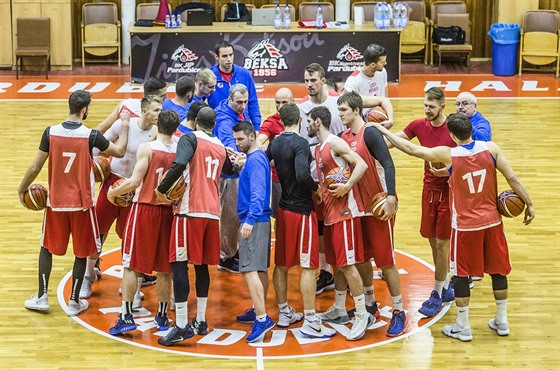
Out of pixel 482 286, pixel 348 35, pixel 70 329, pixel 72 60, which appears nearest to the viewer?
pixel 70 329

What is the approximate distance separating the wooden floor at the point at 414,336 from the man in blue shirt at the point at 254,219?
0.50m

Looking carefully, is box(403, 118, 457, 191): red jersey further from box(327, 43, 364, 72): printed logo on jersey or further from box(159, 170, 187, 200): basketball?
box(327, 43, 364, 72): printed logo on jersey

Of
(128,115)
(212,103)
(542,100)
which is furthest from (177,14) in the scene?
(128,115)

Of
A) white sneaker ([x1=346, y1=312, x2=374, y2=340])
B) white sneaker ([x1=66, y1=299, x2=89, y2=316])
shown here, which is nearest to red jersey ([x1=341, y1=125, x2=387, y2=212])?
white sneaker ([x1=346, y1=312, x2=374, y2=340])

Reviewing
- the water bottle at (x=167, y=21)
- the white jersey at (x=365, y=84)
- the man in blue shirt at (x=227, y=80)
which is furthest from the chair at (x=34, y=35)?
the white jersey at (x=365, y=84)

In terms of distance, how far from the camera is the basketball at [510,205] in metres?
7.59

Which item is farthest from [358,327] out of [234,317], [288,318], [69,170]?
[69,170]

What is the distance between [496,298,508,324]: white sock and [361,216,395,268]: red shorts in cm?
91

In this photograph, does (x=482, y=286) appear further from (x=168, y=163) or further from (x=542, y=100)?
(x=542, y=100)

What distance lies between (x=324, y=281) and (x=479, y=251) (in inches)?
68.3

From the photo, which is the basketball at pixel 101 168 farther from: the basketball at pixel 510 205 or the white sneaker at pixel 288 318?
the basketball at pixel 510 205

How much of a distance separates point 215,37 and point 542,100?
19.2 ft

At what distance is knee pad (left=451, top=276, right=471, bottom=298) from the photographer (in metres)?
7.68

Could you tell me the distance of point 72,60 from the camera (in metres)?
20.1
